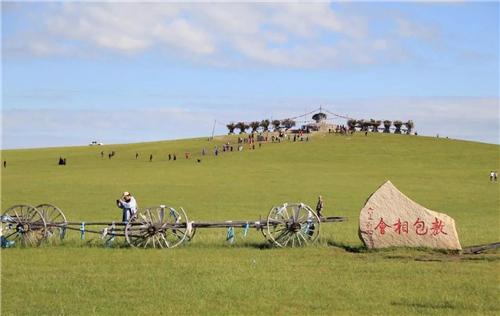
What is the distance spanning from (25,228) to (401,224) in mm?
12137

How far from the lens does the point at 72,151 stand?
417ft

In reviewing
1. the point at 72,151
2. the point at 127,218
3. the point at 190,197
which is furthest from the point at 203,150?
the point at 127,218

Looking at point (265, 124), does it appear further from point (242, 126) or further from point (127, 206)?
point (127, 206)

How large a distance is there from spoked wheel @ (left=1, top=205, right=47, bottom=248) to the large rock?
34.5 ft

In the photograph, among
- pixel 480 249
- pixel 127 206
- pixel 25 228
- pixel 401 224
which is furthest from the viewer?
pixel 127 206

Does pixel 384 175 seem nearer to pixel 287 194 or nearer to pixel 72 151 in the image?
pixel 287 194

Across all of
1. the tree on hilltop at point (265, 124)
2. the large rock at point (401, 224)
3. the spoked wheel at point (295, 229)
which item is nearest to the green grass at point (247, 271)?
the large rock at point (401, 224)

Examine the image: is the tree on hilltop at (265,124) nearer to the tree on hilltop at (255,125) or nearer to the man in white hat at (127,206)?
the tree on hilltop at (255,125)

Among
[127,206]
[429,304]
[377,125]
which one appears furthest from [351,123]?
[429,304]

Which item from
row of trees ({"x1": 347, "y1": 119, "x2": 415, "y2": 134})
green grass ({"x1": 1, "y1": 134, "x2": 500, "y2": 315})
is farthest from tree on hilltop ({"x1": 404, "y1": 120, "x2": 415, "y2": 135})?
green grass ({"x1": 1, "y1": 134, "x2": 500, "y2": 315})

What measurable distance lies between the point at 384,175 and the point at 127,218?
56.6 m

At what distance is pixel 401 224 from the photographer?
21.6 metres

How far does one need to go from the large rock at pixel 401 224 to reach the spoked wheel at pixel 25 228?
10.5m

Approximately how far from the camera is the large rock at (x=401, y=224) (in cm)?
2141
